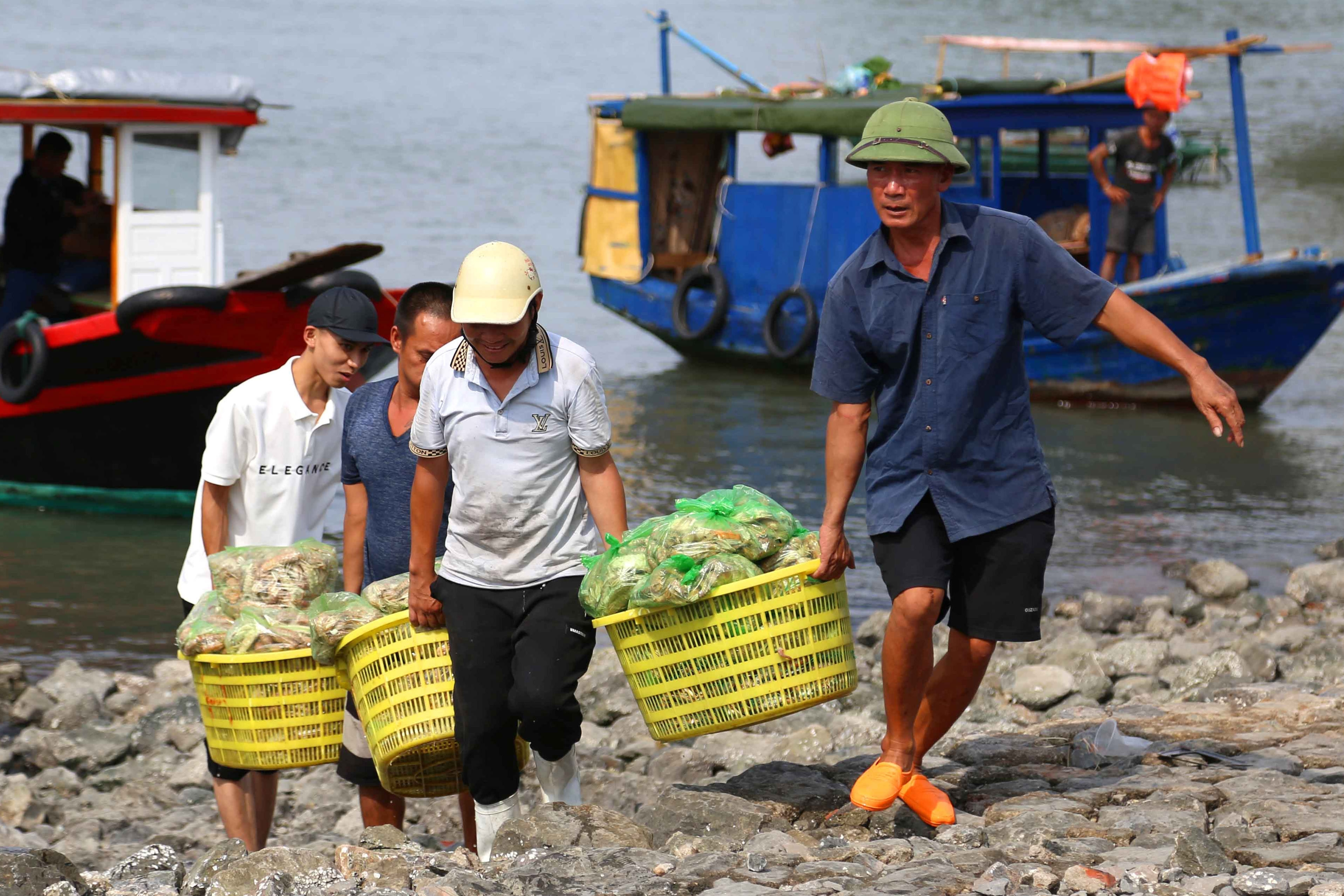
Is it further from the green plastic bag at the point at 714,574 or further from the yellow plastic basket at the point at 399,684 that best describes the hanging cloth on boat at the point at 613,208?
the green plastic bag at the point at 714,574

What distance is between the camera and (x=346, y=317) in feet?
15.1

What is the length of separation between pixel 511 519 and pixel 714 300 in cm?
1196

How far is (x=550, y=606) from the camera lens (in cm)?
407

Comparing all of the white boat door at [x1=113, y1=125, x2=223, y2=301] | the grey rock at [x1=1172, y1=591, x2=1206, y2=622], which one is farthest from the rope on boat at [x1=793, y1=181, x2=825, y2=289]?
the grey rock at [x1=1172, y1=591, x2=1206, y2=622]

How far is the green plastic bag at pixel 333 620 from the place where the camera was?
4172 millimetres

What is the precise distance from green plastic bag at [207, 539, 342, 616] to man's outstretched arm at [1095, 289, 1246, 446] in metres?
2.17

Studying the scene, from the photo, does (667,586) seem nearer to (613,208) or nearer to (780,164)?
(613,208)

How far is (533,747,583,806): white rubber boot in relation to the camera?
4.31m

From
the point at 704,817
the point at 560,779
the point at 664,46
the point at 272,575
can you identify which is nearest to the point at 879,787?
the point at 704,817

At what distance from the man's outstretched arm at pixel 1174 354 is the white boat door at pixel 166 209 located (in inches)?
298

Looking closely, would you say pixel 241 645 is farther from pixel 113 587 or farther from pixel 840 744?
pixel 113 587

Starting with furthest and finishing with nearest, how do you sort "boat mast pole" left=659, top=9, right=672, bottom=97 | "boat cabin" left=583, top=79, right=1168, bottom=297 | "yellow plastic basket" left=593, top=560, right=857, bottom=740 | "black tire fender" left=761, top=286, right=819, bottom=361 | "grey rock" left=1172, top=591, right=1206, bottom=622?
"boat mast pole" left=659, top=9, right=672, bottom=97, "black tire fender" left=761, top=286, right=819, bottom=361, "boat cabin" left=583, top=79, right=1168, bottom=297, "grey rock" left=1172, top=591, right=1206, bottom=622, "yellow plastic basket" left=593, top=560, right=857, bottom=740

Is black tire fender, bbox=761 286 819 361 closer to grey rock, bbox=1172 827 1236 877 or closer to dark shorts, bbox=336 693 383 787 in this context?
dark shorts, bbox=336 693 383 787

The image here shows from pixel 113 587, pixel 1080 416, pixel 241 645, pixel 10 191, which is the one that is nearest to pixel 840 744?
pixel 241 645
